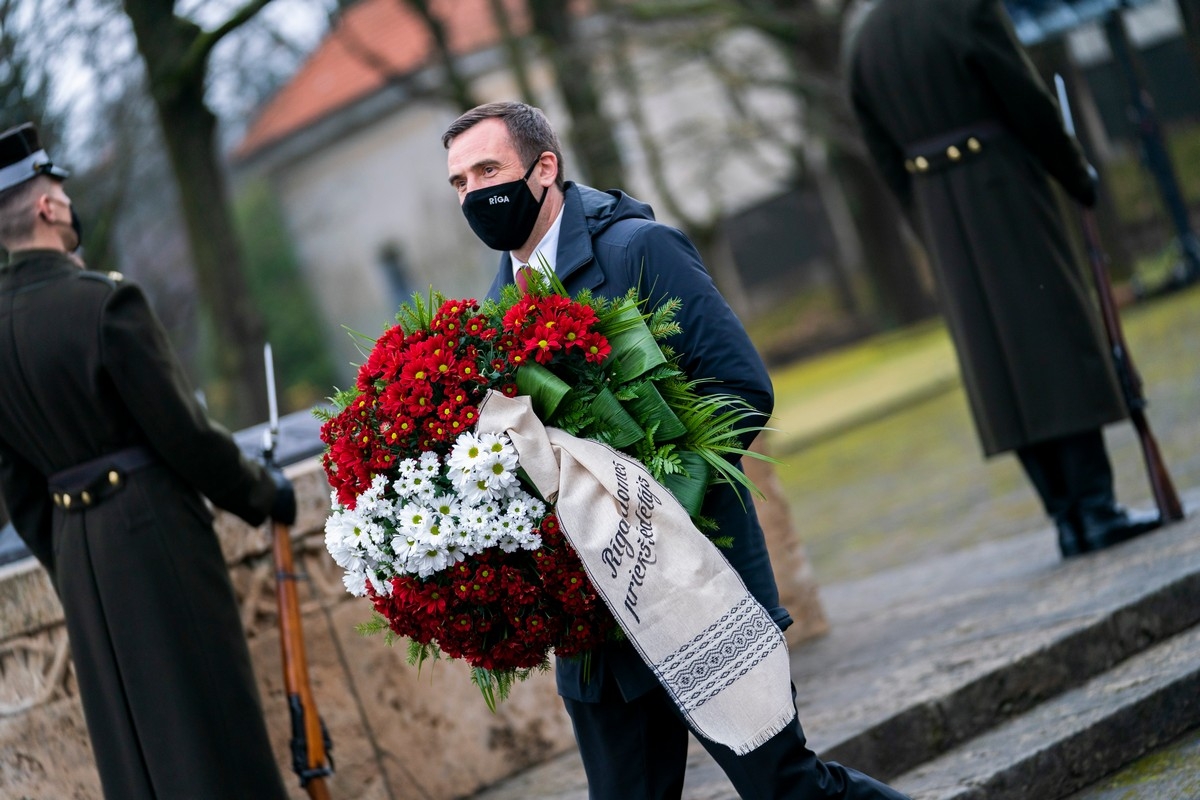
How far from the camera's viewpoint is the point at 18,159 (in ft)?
14.8

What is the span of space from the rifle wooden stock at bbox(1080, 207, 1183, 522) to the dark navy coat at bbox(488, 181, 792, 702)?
296cm

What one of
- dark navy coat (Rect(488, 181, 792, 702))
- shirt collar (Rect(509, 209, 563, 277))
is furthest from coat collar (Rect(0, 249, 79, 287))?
dark navy coat (Rect(488, 181, 792, 702))

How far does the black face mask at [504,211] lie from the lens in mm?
3281

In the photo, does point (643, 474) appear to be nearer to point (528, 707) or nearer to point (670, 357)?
point (670, 357)

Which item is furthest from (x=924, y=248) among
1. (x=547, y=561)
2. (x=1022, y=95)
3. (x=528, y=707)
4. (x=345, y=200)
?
(x=345, y=200)

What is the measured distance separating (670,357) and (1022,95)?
3.02 m

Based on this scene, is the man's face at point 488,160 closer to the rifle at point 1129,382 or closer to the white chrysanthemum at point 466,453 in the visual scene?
the white chrysanthemum at point 466,453

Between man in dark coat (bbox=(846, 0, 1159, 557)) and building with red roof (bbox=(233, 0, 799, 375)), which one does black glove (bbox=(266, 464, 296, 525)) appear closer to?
man in dark coat (bbox=(846, 0, 1159, 557))

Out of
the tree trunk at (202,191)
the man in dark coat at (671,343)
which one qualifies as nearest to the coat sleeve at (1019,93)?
the man in dark coat at (671,343)

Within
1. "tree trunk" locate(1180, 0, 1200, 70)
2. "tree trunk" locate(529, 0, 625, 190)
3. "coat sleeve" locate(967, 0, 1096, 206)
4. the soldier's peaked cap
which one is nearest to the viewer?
the soldier's peaked cap

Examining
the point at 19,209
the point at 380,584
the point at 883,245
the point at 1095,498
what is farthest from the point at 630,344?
the point at 883,245

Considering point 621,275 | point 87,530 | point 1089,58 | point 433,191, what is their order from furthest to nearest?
point 433,191
point 1089,58
point 87,530
point 621,275

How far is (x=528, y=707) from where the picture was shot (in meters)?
5.58

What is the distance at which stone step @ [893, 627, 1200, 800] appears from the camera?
4.02 m
